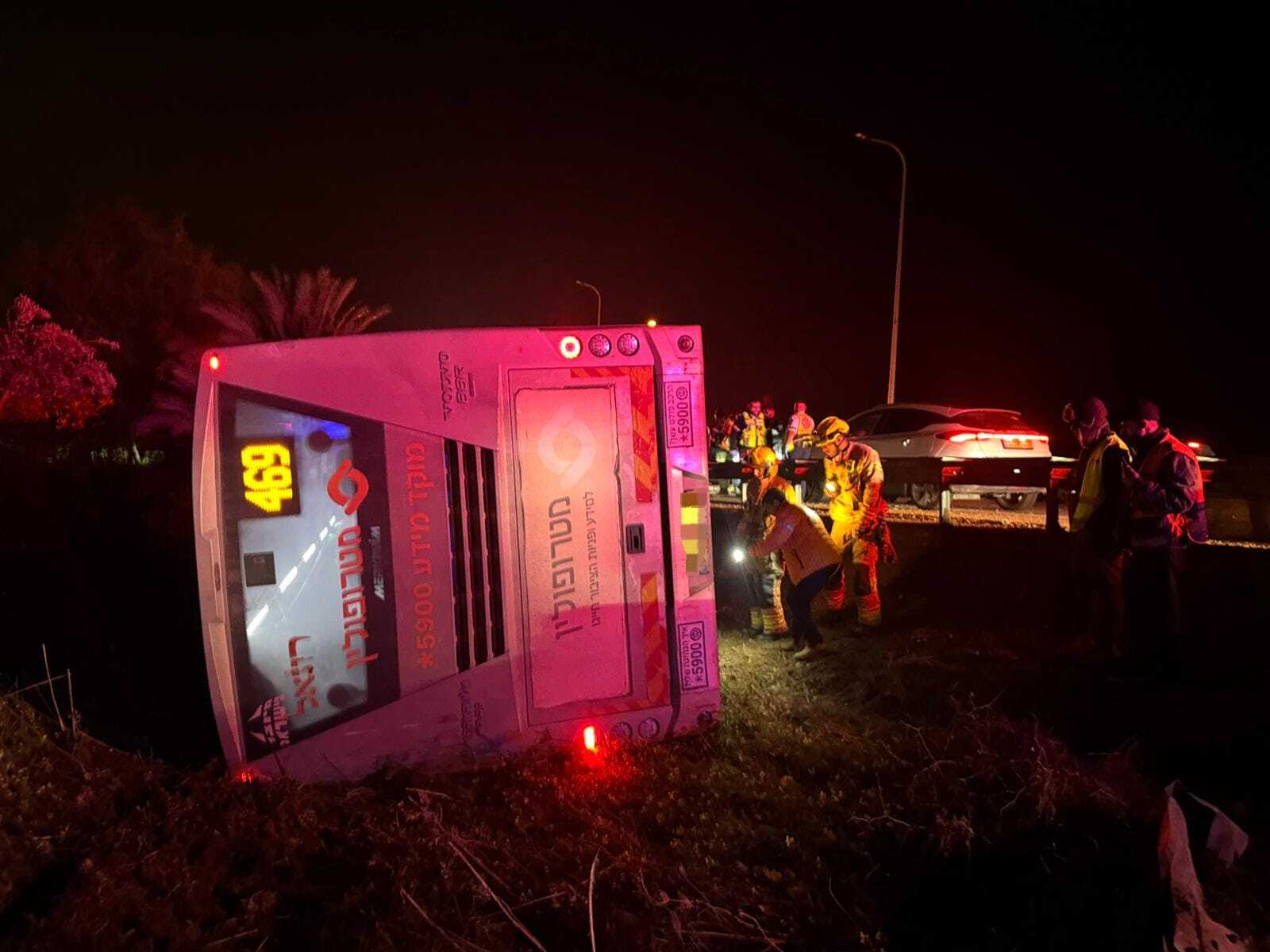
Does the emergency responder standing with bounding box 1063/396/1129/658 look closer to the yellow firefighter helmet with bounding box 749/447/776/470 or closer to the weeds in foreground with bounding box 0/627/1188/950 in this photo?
the weeds in foreground with bounding box 0/627/1188/950

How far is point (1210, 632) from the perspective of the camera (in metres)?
5.81

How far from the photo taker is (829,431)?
713 centimetres

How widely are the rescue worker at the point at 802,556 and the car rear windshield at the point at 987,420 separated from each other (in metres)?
6.99

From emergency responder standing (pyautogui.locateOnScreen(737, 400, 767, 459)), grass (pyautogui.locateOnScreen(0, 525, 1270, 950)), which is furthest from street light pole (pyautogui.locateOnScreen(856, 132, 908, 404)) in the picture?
grass (pyautogui.locateOnScreen(0, 525, 1270, 950))

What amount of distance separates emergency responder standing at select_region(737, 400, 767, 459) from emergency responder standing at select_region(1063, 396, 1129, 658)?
8062 millimetres

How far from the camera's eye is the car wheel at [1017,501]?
38.9 feet

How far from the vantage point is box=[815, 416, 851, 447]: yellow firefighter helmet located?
23.3ft

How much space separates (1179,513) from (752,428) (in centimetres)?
998

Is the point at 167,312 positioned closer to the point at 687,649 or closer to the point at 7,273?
the point at 7,273

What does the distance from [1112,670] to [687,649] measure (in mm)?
3013

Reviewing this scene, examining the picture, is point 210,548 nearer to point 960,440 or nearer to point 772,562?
point 772,562

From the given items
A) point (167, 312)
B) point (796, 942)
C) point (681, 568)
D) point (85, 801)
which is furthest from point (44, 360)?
point (796, 942)

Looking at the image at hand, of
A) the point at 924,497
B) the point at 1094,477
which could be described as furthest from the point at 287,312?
the point at 924,497

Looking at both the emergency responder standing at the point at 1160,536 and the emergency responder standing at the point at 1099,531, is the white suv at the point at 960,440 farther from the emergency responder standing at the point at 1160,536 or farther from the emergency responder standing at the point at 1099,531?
the emergency responder standing at the point at 1160,536
